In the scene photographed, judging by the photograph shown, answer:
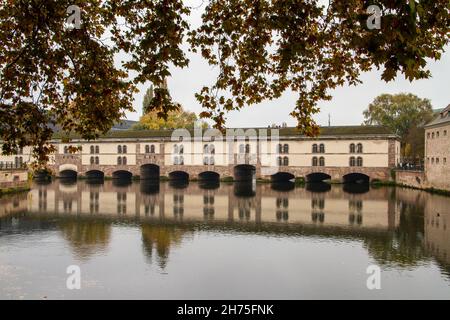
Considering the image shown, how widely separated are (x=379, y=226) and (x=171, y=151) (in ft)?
132

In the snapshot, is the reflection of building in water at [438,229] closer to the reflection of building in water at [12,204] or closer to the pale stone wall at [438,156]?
the pale stone wall at [438,156]

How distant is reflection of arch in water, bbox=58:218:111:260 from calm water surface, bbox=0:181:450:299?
0.17 feet

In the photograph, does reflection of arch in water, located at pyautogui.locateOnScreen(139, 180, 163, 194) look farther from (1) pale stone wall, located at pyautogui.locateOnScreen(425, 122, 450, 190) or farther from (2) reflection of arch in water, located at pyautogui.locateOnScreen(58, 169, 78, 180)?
(1) pale stone wall, located at pyautogui.locateOnScreen(425, 122, 450, 190)

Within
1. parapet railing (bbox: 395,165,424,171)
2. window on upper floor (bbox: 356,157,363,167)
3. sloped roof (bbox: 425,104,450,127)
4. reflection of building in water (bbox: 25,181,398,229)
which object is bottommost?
reflection of building in water (bbox: 25,181,398,229)

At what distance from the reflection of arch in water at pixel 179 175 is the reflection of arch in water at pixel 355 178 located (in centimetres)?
2270

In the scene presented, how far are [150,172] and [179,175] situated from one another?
4853 mm

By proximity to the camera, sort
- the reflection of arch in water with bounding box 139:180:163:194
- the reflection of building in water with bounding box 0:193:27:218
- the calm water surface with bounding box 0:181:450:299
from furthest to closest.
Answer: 1. the reflection of arch in water with bounding box 139:180:163:194
2. the reflection of building in water with bounding box 0:193:27:218
3. the calm water surface with bounding box 0:181:450:299

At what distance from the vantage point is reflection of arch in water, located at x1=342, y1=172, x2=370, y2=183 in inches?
2163

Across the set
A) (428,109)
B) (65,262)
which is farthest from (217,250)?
(428,109)

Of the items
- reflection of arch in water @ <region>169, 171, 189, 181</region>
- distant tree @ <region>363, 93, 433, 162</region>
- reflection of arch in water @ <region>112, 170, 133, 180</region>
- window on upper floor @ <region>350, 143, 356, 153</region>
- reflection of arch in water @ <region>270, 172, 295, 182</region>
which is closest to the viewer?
window on upper floor @ <region>350, 143, 356, 153</region>

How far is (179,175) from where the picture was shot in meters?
63.7

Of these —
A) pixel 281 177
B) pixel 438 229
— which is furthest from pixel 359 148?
pixel 438 229

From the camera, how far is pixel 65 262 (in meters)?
16.3

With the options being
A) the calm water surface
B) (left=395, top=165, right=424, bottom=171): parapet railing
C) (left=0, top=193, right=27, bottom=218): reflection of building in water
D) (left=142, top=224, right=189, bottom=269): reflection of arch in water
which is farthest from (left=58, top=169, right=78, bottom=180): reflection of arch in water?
(left=395, top=165, right=424, bottom=171): parapet railing
